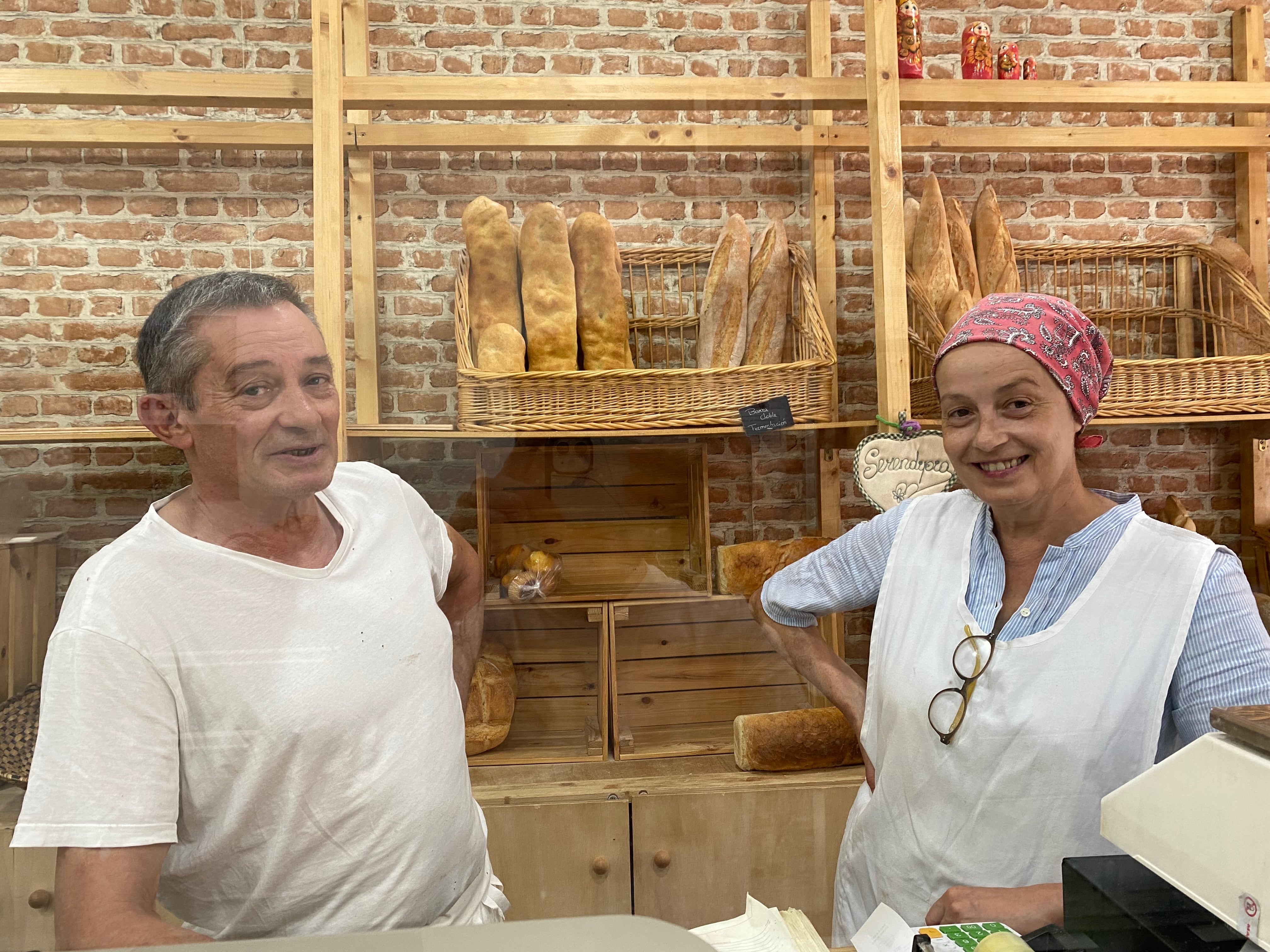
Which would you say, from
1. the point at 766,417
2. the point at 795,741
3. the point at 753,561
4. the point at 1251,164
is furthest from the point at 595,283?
the point at 1251,164

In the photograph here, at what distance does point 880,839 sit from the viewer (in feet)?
3.22

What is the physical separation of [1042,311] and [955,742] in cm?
47

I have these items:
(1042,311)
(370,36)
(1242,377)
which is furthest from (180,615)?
(1242,377)

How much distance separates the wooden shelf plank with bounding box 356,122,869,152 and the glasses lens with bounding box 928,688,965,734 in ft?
2.11

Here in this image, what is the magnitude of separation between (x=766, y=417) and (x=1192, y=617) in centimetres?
49

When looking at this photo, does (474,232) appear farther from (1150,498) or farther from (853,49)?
(1150,498)

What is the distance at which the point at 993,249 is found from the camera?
3.76ft

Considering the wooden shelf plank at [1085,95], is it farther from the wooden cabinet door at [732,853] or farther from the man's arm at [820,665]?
the wooden cabinet door at [732,853]

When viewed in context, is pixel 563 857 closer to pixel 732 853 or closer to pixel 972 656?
pixel 732 853

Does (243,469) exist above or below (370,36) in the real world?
below

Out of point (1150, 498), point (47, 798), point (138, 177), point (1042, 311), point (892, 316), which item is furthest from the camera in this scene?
point (892, 316)

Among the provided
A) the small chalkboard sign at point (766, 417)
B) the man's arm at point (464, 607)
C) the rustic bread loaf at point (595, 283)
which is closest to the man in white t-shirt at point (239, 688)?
the man's arm at point (464, 607)

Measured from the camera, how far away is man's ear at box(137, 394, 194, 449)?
694mm

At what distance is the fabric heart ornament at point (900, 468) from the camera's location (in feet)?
3.54
